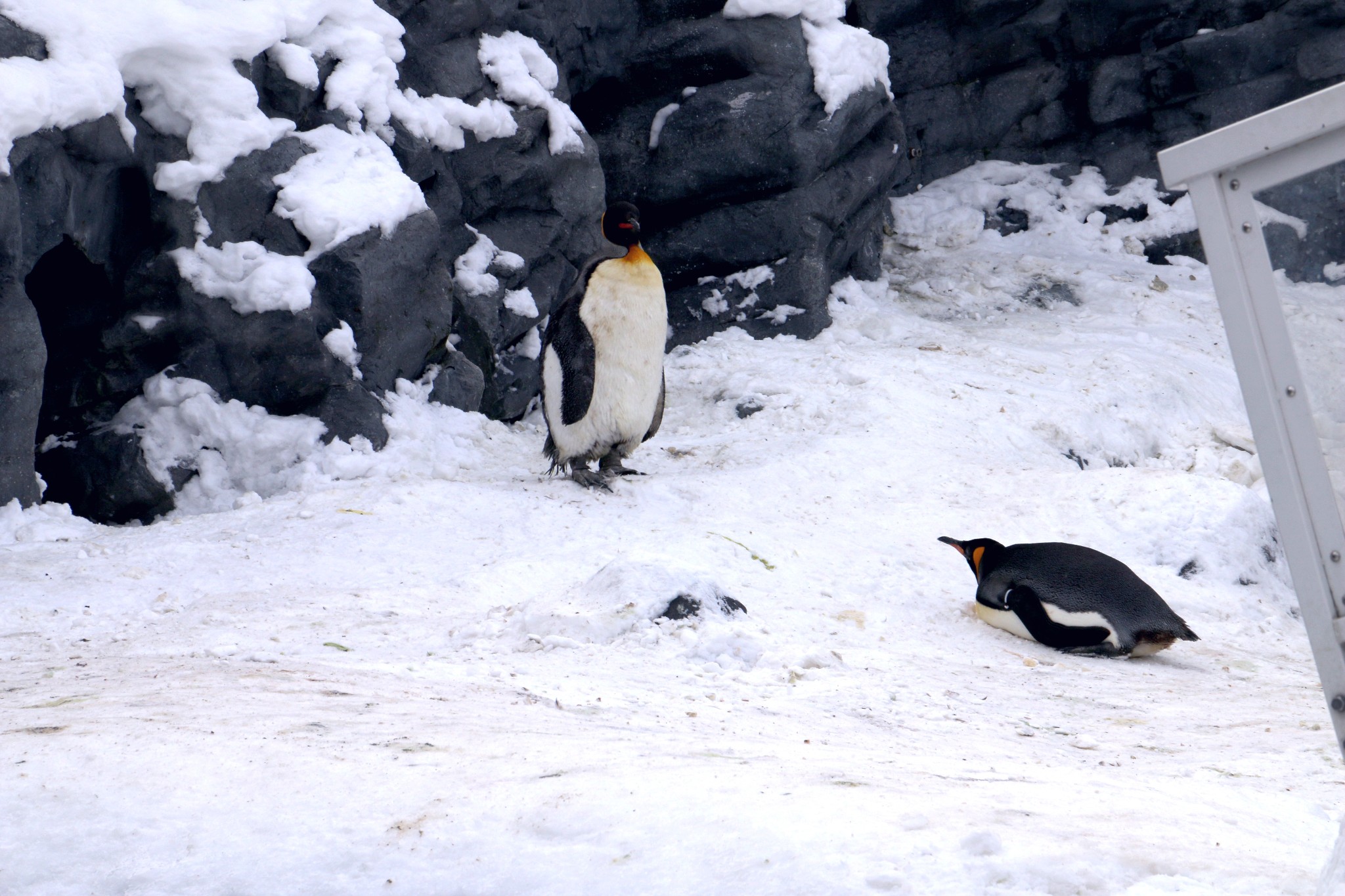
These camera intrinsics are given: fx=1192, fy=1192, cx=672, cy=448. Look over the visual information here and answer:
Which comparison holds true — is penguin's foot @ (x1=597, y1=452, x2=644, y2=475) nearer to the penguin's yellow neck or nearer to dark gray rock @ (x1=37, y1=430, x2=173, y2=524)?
the penguin's yellow neck

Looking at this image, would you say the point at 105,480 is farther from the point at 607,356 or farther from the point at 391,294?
the point at 607,356

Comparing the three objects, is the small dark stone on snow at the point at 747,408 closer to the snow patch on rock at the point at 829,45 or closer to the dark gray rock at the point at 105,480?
the snow patch on rock at the point at 829,45

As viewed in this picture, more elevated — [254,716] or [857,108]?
[857,108]

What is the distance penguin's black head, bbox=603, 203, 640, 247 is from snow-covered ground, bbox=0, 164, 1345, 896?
1134 mm

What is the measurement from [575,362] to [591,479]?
0.57 metres

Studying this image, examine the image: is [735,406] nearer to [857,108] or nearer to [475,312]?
[475,312]

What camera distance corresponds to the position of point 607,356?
5.52 metres

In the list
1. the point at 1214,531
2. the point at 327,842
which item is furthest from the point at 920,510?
the point at 327,842

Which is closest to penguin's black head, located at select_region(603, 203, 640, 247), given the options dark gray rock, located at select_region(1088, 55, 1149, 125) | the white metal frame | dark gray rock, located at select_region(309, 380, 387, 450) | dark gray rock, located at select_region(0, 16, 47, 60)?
dark gray rock, located at select_region(309, 380, 387, 450)

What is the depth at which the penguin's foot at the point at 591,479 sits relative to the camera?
5.31 m

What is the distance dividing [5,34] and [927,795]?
464cm

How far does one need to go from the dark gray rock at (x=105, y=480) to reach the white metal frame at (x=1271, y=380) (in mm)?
5030

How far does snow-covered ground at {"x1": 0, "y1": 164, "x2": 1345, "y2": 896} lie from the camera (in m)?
1.64

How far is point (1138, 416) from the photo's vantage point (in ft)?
23.4
